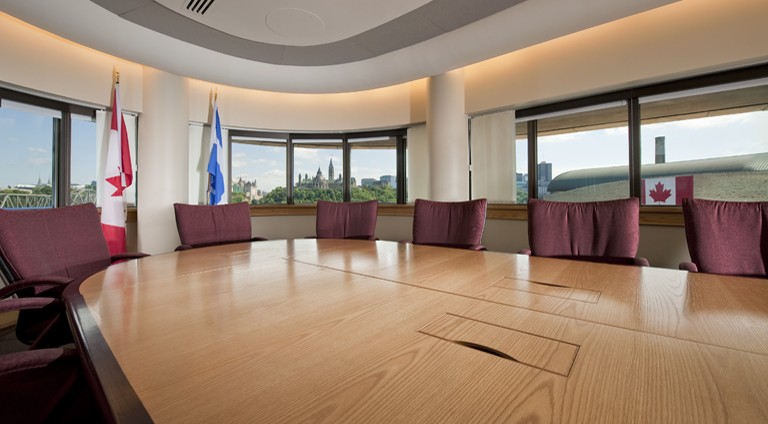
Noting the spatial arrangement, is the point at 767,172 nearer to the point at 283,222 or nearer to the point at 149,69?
the point at 283,222

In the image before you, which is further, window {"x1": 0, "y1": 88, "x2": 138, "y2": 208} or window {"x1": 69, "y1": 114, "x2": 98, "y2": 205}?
window {"x1": 69, "y1": 114, "x2": 98, "y2": 205}

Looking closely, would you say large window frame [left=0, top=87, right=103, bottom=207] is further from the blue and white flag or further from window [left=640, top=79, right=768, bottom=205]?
window [left=640, top=79, right=768, bottom=205]

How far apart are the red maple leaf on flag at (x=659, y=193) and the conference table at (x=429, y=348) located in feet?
7.52

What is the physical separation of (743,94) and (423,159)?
3.24 metres

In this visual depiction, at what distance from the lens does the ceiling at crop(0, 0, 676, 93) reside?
8.25 feet

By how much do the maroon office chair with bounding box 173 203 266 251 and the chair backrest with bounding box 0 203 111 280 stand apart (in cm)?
66

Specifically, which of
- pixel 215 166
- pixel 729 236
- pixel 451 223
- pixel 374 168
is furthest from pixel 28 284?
pixel 374 168

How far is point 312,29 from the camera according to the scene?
2.90 m

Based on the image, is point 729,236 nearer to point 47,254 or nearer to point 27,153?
point 47,254

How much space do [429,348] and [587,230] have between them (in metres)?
1.85

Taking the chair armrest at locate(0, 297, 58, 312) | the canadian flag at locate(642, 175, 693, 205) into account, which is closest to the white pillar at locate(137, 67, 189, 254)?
the chair armrest at locate(0, 297, 58, 312)

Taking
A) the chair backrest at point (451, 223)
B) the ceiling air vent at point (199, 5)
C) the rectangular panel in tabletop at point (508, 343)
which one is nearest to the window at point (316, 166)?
the chair backrest at point (451, 223)

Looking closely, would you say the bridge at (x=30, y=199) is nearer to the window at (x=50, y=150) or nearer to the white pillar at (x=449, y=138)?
the window at (x=50, y=150)

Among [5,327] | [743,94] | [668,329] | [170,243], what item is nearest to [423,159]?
[743,94]
